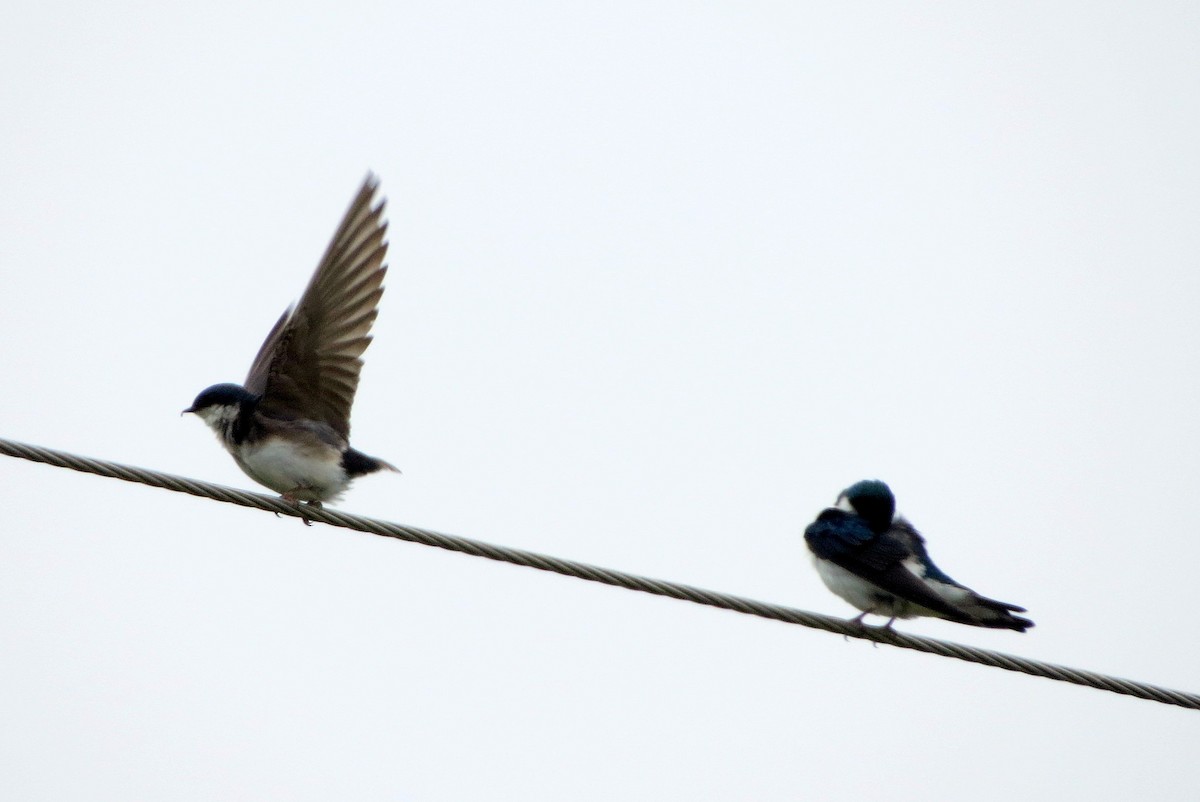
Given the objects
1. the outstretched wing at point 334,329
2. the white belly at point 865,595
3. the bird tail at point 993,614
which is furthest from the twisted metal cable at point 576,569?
the outstretched wing at point 334,329

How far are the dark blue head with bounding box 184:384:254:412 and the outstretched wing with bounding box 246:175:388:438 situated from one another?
0.32ft

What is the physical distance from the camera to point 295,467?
5160 millimetres

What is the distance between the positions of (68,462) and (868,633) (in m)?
2.33

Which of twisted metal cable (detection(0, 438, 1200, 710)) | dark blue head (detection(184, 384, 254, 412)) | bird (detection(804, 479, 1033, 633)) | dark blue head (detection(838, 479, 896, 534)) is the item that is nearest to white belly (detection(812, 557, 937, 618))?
bird (detection(804, 479, 1033, 633))

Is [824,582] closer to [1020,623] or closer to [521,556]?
[1020,623]

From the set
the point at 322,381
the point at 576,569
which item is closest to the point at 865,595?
the point at 576,569

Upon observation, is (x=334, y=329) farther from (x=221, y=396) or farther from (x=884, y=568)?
(x=884, y=568)

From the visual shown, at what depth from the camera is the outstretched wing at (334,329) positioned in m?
5.48

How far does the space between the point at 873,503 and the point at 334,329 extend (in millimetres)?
2208

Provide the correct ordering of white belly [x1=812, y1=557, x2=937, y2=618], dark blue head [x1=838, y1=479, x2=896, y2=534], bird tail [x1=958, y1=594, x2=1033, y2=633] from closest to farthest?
bird tail [x1=958, y1=594, x2=1033, y2=633] → white belly [x1=812, y1=557, x2=937, y2=618] → dark blue head [x1=838, y1=479, x2=896, y2=534]

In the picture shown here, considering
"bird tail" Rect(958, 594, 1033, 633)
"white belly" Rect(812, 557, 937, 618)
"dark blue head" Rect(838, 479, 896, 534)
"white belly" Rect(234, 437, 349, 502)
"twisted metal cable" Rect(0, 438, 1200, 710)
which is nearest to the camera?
"twisted metal cable" Rect(0, 438, 1200, 710)

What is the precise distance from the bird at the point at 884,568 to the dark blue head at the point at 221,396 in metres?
2.26

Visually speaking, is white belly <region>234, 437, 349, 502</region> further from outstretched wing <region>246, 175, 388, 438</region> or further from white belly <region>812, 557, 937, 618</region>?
white belly <region>812, 557, 937, 618</region>

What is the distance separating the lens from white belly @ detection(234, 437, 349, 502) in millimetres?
5164
